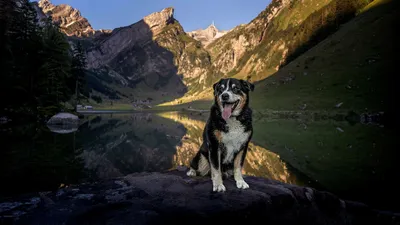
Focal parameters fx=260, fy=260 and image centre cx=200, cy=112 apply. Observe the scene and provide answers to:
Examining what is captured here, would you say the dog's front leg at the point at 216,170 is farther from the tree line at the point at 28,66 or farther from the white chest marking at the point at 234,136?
the tree line at the point at 28,66

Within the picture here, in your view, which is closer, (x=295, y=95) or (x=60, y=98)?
(x=60, y=98)

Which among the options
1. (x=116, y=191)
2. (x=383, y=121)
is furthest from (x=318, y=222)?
(x=383, y=121)

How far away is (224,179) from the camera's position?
8195 millimetres

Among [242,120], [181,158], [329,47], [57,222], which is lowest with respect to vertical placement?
[181,158]

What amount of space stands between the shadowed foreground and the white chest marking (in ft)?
3.92

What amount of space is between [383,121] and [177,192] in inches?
2409

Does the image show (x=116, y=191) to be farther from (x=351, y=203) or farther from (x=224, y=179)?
(x=351, y=203)

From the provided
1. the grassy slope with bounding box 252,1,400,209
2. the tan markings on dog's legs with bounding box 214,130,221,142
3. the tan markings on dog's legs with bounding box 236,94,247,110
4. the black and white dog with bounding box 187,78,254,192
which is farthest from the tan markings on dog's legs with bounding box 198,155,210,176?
the grassy slope with bounding box 252,1,400,209

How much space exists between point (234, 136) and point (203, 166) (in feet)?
6.66

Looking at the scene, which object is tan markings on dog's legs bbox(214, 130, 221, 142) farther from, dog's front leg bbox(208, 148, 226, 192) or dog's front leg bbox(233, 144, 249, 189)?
dog's front leg bbox(233, 144, 249, 189)

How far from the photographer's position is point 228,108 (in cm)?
699

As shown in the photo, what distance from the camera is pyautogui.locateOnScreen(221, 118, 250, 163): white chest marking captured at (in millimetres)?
7090

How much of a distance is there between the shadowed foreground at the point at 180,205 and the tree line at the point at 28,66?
48636 millimetres

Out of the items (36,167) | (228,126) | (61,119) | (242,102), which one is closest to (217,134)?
(228,126)
